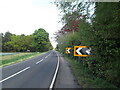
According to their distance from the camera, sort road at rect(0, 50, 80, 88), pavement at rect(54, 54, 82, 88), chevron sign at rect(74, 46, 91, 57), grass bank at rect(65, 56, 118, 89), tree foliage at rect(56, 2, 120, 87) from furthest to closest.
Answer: road at rect(0, 50, 80, 88) → pavement at rect(54, 54, 82, 88) → chevron sign at rect(74, 46, 91, 57) → grass bank at rect(65, 56, 118, 89) → tree foliage at rect(56, 2, 120, 87)

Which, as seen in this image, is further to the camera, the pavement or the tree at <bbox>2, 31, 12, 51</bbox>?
the tree at <bbox>2, 31, 12, 51</bbox>

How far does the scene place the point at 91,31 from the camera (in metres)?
6.03

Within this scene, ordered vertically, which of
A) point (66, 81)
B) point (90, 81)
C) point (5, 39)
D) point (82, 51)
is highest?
point (5, 39)

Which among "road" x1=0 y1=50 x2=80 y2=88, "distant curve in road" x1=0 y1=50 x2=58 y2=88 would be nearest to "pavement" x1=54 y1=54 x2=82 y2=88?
"road" x1=0 y1=50 x2=80 y2=88

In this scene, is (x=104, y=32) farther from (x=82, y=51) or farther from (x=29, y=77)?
(x=29, y=77)

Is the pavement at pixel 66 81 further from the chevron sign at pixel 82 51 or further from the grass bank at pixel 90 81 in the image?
the chevron sign at pixel 82 51

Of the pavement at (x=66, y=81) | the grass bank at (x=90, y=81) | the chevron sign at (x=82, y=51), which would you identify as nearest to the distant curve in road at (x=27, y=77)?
the pavement at (x=66, y=81)

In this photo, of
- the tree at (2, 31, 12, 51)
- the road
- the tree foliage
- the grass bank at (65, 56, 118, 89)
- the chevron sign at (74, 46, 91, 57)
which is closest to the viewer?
the tree foliage

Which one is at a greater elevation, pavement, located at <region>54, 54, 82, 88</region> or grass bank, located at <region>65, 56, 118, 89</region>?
grass bank, located at <region>65, 56, 118, 89</region>

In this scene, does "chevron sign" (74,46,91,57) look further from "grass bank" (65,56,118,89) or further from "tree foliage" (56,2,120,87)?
"grass bank" (65,56,118,89)

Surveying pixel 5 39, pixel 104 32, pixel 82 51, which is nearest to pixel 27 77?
pixel 82 51

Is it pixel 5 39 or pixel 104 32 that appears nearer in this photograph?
pixel 104 32

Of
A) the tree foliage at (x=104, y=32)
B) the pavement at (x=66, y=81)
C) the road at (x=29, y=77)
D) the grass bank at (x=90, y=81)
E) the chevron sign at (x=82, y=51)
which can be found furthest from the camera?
the road at (x=29, y=77)

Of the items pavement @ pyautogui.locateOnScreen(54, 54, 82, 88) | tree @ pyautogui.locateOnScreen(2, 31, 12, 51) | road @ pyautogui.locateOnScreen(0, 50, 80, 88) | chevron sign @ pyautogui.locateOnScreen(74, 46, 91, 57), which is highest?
tree @ pyautogui.locateOnScreen(2, 31, 12, 51)
